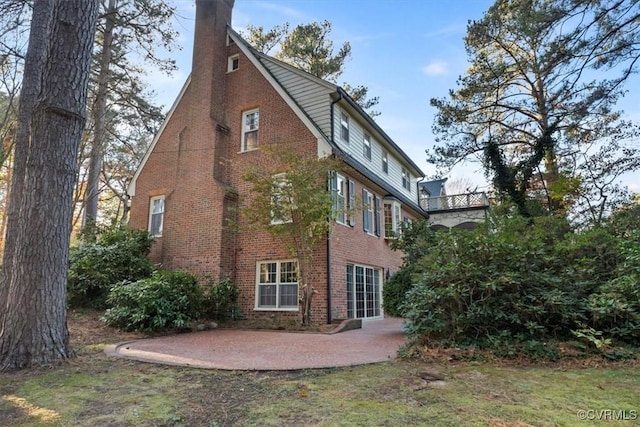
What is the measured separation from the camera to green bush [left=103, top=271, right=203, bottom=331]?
8500mm

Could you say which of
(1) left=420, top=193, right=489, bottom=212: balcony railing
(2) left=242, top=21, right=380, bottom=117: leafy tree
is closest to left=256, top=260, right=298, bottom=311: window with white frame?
(1) left=420, top=193, right=489, bottom=212: balcony railing

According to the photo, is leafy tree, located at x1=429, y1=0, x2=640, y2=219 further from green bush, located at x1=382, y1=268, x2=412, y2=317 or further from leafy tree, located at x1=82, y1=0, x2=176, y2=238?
leafy tree, located at x1=82, y1=0, x2=176, y2=238

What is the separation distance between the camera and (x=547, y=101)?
1376 centimetres

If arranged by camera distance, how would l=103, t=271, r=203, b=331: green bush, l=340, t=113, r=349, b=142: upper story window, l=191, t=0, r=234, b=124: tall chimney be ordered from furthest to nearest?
1. l=191, t=0, r=234, b=124: tall chimney
2. l=340, t=113, r=349, b=142: upper story window
3. l=103, t=271, r=203, b=331: green bush

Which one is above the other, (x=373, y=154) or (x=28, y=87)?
(x=373, y=154)

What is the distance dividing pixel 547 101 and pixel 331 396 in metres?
14.4

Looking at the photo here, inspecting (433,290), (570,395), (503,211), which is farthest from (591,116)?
(570,395)

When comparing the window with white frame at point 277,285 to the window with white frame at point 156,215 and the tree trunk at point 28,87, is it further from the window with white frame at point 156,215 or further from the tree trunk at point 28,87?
the tree trunk at point 28,87

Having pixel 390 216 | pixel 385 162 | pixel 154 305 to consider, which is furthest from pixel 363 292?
pixel 154 305

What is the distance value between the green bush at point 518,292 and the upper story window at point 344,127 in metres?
6.73

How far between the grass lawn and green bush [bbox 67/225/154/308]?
20.2 feet

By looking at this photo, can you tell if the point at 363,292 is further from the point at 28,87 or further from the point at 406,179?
the point at 28,87

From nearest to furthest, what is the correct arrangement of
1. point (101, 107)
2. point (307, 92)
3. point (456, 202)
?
point (307, 92)
point (101, 107)
point (456, 202)

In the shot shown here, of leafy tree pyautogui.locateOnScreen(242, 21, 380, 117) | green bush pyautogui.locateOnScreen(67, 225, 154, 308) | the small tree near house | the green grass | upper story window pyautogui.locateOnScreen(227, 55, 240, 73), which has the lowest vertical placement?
the green grass
